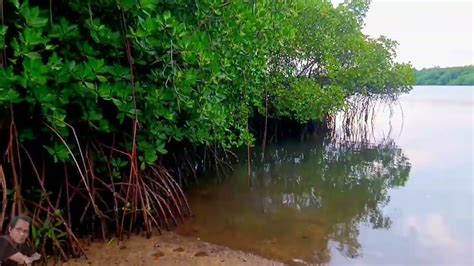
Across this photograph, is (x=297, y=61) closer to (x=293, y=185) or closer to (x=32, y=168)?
(x=293, y=185)

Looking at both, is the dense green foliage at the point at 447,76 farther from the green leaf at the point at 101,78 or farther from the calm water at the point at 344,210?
the green leaf at the point at 101,78

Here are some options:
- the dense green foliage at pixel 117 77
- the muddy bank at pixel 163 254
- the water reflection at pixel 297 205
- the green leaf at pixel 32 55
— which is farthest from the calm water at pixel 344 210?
the green leaf at pixel 32 55

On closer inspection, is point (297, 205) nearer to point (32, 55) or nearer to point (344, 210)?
point (344, 210)

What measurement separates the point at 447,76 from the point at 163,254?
241 feet

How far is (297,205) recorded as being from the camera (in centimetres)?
584

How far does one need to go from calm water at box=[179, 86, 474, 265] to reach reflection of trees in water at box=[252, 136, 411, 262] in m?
0.02

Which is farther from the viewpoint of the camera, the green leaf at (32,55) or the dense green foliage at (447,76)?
the dense green foliage at (447,76)

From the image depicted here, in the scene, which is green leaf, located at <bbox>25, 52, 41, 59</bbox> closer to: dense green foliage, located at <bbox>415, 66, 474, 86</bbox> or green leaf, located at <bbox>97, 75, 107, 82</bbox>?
green leaf, located at <bbox>97, 75, 107, 82</bbox>

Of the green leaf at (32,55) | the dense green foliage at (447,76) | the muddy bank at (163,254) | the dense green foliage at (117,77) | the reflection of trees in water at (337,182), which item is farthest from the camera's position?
the dense green foliage at (447,76)

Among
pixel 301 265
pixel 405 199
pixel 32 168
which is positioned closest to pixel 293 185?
pixel 405 199

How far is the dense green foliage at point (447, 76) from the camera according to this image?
62.5 meters

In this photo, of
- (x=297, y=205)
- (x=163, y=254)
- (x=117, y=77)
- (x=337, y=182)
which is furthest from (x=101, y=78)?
(x=337, y=182)

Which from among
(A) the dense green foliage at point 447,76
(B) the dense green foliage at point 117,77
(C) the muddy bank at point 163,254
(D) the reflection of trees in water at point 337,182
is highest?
(A) the dense green foliage at point 447,76

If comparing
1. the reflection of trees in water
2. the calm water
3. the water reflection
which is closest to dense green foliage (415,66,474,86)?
the reflection of trees in water
